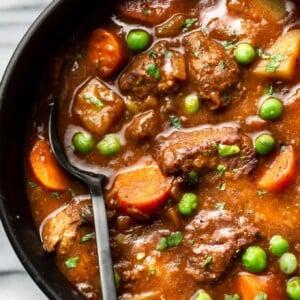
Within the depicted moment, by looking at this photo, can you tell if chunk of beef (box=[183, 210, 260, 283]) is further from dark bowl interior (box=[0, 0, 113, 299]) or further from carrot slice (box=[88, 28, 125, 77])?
carrot slice (box=[88, 28, 125, 77])

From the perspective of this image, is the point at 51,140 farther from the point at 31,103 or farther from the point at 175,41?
the point at 175,41

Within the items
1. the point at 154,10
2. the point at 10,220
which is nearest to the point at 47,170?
the point at 10,220

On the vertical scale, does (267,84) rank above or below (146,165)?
above

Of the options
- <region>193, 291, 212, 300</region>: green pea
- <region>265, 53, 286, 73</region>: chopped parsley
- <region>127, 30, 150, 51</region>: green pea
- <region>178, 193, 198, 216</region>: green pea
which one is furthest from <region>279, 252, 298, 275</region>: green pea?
<region>127, 30, 150, 51</region>: green pea

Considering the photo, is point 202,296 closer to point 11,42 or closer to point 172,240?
point 172,240

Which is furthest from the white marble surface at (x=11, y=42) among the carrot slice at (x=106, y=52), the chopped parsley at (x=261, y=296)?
the chopped parsley at (x=261, y=296)

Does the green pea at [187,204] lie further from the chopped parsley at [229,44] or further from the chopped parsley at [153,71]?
the chopped parsley at [229,44]

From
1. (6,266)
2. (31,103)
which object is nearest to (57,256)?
(6,266)
